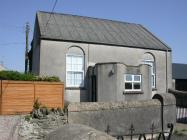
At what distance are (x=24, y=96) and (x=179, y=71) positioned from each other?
29.5 meters

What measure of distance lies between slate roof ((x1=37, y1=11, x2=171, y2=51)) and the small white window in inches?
54.1

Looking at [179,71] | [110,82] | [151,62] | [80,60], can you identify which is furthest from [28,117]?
[179,71]

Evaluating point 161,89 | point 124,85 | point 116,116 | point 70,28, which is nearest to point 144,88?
point 124,85

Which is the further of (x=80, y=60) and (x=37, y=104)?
(x=80, y=60)

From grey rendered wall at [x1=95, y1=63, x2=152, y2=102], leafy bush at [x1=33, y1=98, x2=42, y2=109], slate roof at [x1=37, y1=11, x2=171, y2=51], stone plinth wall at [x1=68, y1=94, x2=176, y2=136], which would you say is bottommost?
stone plinth wall at [x1=68, y1=94, x2=176, y2=136]

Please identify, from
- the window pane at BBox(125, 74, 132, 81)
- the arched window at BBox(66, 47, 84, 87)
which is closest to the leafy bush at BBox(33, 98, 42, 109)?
the arched window at BBox(66, 47, 84, 87)

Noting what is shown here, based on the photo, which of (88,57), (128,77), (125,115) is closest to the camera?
(125,115)

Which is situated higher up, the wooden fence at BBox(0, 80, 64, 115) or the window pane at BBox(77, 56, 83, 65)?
the window pane at BBox(77, 56, 83, 65)

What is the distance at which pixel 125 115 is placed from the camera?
666 inches

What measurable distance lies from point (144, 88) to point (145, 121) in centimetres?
814

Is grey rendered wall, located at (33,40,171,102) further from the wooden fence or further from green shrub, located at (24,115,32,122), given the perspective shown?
green shrub, located at (24,115,32,122)

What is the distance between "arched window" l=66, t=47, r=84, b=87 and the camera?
25156 mm

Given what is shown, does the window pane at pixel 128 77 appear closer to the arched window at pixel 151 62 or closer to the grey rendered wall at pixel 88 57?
the grey rendered wall at pixel 88 57

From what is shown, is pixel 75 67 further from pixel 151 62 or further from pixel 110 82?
pixel 151 62
